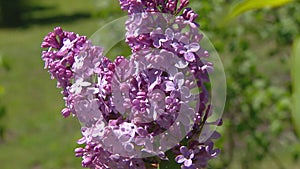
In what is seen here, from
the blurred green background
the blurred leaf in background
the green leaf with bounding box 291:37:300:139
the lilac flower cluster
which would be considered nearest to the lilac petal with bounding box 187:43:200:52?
the lilac flower cluster

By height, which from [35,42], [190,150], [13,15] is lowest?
[190,150]

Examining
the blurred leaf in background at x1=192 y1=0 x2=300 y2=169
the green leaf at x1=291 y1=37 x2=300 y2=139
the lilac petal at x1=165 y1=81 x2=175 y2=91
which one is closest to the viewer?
the green leaf at x1=291 y1=37 x2=300 y2=139

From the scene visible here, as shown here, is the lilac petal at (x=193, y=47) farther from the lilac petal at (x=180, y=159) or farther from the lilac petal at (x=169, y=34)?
the lilac petal at (x=180, y=159)

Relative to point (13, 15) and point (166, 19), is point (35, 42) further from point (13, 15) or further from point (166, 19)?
point (166, 19)

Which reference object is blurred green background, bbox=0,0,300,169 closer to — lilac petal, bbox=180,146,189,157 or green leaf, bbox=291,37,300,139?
green leaf, bbox=291,37,300,139

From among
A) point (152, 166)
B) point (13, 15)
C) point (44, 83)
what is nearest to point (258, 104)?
point (152, 166)

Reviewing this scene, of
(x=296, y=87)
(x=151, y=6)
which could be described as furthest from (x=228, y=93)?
(x=296, y=87)

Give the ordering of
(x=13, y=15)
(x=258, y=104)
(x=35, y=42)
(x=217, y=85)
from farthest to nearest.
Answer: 1. (x=13, y=15)
2. (x=35, y=42)
3. (x=258, y=104)
4. (x=217, y=85)
